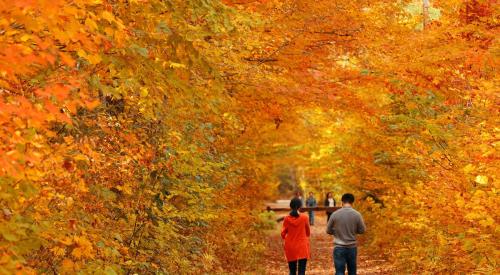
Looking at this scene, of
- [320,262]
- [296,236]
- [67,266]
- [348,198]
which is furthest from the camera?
[320,262]

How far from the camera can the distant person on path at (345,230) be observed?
1172cm

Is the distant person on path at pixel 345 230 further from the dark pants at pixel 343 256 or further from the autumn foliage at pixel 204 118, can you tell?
the autumn foliage at pixel 204 118

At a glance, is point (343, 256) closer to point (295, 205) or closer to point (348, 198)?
point (348, 198)

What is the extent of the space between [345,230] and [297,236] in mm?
2103

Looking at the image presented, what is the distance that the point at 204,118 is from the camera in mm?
15664

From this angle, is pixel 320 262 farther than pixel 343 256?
Yes

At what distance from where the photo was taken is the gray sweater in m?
11.7

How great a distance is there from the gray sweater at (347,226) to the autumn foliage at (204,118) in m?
1.60

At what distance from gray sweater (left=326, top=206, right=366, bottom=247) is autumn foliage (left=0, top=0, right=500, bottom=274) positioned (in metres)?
1.60

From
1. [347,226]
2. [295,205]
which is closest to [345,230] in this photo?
[347,226]

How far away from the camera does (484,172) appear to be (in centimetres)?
1075

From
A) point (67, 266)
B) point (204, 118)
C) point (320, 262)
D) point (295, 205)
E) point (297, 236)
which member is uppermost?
point (67, 266)

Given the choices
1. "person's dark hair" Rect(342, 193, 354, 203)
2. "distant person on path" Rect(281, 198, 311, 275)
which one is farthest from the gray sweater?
"distant person on path" Rect(281, 198, 311, 275)

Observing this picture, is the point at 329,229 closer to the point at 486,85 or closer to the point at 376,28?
the point at 486,85
